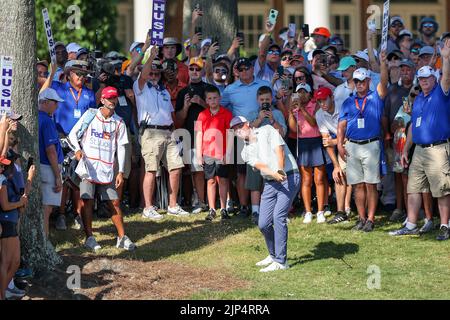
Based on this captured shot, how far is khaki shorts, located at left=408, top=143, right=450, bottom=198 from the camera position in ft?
45.0

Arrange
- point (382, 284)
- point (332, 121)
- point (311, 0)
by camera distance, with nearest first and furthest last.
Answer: point (382, 284), point (332, 121), point (311, 0)

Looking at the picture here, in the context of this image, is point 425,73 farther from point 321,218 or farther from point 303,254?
point 303,254

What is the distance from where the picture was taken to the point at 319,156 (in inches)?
591

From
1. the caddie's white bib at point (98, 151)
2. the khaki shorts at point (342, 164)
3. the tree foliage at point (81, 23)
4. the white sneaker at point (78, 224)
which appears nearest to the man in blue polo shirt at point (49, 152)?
the caddie's white bib at point (98, 151)

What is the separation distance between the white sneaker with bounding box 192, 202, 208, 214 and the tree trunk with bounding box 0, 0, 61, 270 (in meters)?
3.95

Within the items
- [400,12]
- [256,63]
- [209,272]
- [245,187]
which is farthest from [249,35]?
[209,272]

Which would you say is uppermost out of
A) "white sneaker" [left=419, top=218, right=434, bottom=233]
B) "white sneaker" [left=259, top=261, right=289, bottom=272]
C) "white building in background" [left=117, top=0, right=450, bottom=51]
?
"white building in background" [left=117, top=0, right=450, bottom=51]

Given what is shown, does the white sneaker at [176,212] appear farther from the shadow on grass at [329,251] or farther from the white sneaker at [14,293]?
the white sneaker at [14,293]

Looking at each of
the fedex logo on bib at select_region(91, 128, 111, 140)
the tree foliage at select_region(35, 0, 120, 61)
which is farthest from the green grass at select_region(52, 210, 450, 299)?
the tree foliage at select_region(35, 0, 120, 61)

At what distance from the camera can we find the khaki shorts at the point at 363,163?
1424cm

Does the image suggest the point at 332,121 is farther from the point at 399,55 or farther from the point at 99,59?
the point at 99,59

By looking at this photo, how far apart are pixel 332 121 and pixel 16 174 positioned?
566 centimetres

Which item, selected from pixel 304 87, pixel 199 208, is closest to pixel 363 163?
pixel 304 87

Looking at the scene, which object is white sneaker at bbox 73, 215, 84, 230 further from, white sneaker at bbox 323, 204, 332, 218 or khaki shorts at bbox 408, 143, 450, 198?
khaki shorts at bbox 408, 143, 450, 198
